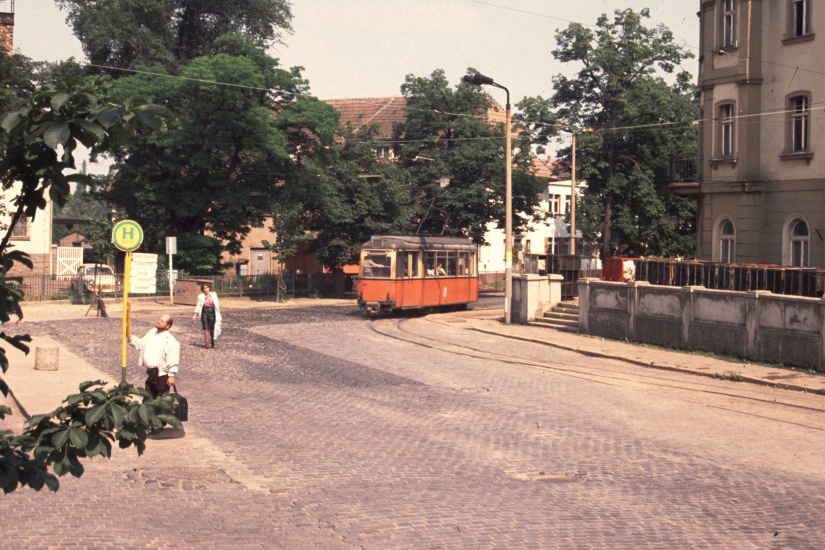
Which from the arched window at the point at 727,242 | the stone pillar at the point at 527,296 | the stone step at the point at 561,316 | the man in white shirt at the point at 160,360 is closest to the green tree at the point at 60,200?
the man in white shirt at the point at 160,360


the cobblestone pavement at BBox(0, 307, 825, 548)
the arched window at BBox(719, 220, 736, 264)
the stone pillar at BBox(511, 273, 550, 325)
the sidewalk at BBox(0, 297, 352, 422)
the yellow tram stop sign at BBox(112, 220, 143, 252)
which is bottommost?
the cobblestone pavement at BBox(0, 307, 825, 548)

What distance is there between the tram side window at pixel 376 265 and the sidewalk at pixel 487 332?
2.70 m

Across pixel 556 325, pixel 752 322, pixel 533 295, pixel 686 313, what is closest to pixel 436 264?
pixel 533 295

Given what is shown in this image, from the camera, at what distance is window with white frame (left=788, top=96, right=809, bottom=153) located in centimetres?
2842

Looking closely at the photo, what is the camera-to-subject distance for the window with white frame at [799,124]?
93.2 feet

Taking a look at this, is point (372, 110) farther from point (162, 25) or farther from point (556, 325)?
point (556, 325)

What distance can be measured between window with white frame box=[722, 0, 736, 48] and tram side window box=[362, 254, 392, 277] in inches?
544

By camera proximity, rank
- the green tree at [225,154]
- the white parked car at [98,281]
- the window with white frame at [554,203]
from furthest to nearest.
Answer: the window with white frame at [554,203], the green tree at [225,154], the white parked car at [98,281]

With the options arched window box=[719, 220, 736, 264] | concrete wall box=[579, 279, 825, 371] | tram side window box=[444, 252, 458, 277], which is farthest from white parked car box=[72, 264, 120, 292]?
arched window box=[719, 220, 736, 264]

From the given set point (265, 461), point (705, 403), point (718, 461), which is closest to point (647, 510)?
point (718, 461)

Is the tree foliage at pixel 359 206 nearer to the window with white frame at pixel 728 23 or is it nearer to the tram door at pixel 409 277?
the tram door at pixel 409 277

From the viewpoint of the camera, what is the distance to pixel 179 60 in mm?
51188

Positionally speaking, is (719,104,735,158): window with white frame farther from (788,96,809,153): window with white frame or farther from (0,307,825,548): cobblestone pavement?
(0,307,825,548): cobblestone pavement

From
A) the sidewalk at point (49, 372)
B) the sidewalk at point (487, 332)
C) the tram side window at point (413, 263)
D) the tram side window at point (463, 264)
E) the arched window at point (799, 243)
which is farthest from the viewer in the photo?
the tram side window at point (463, 264)
